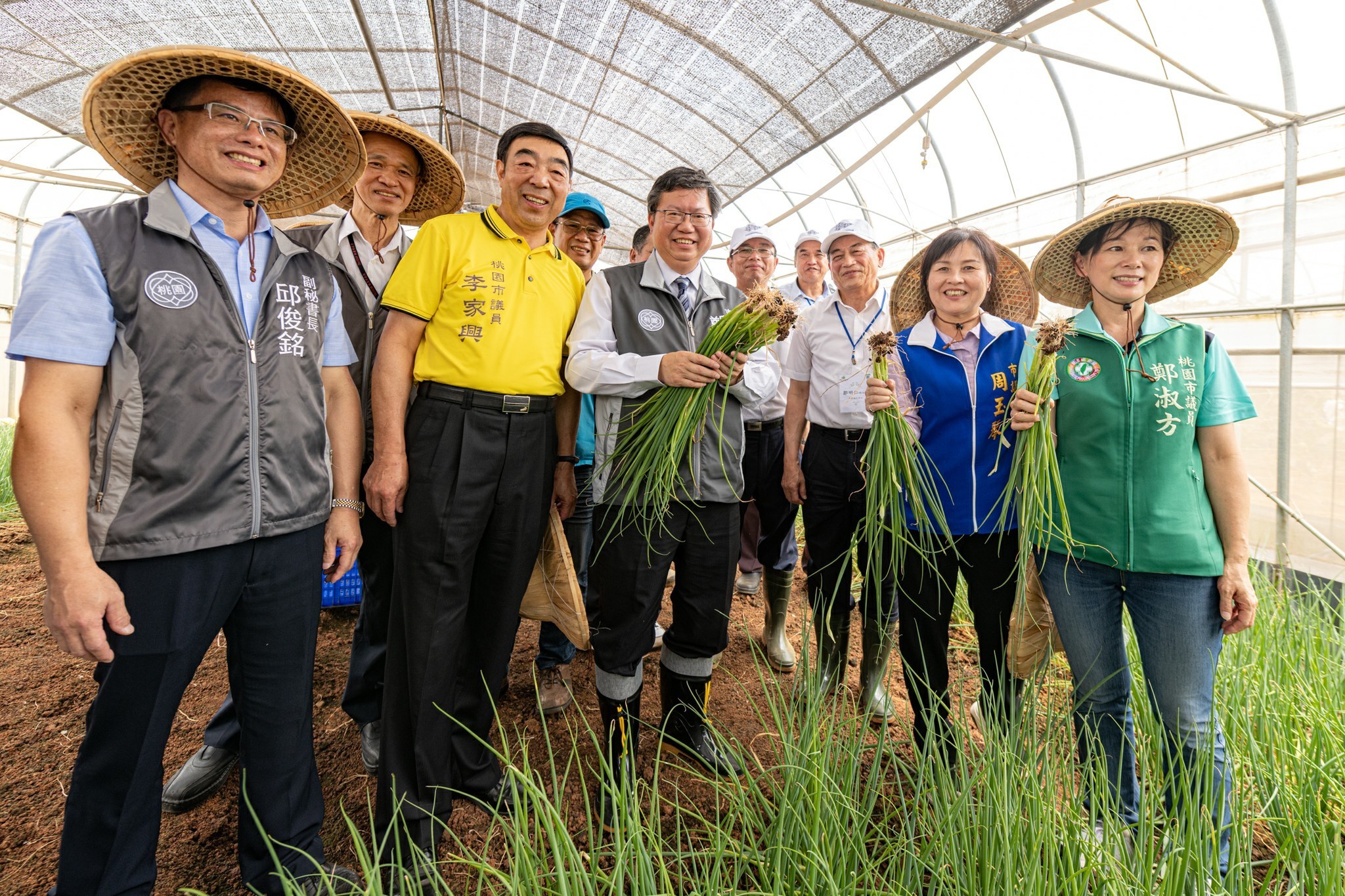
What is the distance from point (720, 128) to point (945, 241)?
4508mm

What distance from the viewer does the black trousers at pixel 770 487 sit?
2900 millimetres

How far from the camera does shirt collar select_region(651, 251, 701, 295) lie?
204 cm

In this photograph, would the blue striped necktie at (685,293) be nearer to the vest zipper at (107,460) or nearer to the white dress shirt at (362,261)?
the white dress shirt at (362,261)

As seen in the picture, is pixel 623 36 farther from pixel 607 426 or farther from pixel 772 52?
pixel 607 426

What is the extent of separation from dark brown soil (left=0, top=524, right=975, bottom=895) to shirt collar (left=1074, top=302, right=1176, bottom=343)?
3.39 ft

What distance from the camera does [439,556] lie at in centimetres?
173

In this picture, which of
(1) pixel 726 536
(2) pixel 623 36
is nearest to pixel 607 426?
(1) pixel 726 536

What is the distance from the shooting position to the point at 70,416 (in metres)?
1.18

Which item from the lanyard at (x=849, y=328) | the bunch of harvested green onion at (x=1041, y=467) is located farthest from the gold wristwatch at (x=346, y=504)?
the lanyard at (x=849, y=328)

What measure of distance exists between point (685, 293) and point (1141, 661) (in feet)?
5.62

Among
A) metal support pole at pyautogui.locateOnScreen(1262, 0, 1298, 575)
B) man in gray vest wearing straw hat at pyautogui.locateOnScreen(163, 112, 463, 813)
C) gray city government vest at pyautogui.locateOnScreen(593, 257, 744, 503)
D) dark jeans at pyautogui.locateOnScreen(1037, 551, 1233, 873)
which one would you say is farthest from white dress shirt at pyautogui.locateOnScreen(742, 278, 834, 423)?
metal support pole at pyautogui.locateOnScreen(1262, 0, 1298, 575)

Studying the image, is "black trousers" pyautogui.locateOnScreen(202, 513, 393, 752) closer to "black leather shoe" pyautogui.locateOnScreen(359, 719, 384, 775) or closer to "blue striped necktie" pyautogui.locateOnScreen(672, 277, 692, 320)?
"black leather shoe" pyautogui.locateOnScreen(359, 719, 384, 775)

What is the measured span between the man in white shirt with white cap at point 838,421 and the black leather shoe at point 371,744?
1.62 metres

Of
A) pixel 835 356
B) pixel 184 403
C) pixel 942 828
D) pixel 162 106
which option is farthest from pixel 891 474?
pixel 162 106
